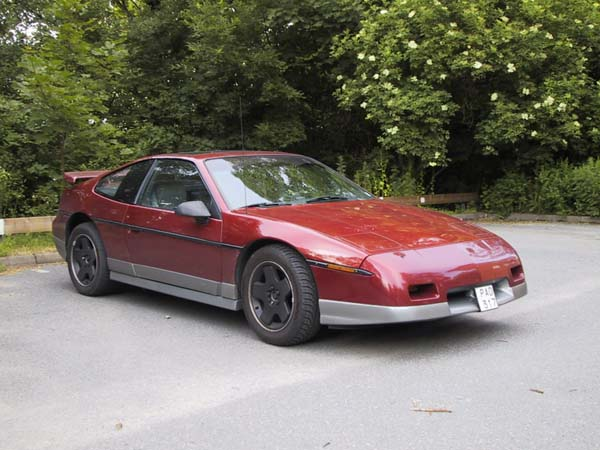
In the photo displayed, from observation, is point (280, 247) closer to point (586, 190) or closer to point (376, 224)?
point (376, 224)

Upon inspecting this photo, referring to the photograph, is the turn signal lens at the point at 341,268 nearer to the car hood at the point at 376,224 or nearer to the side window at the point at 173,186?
the car hood at the point at 376,224

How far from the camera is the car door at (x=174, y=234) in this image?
5383mm

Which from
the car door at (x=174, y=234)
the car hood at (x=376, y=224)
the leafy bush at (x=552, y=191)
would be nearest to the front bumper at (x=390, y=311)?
the car hood at (x=376, y=224)

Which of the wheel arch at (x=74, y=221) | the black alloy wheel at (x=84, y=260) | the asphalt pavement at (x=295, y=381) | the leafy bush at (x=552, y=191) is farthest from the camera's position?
the leafy bush at (x=552, y=191)

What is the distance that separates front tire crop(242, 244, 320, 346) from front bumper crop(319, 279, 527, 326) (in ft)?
0.42

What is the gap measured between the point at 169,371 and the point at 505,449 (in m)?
2.20

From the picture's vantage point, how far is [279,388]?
3.96 m

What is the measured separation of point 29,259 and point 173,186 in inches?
150

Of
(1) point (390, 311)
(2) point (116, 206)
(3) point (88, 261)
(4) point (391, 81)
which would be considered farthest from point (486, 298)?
(4) point (391, 81)

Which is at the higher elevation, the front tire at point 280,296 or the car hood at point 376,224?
the car hood at point 376,224

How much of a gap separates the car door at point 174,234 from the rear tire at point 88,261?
0.57 m

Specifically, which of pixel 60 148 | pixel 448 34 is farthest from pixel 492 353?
pixel 448 34

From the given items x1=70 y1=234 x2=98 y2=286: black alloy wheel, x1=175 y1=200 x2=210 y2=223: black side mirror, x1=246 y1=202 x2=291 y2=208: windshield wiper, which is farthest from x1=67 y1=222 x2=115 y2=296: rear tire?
x1=246 y1=202 x2=291 y2=208: windshield wiper

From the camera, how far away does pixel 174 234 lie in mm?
5668
